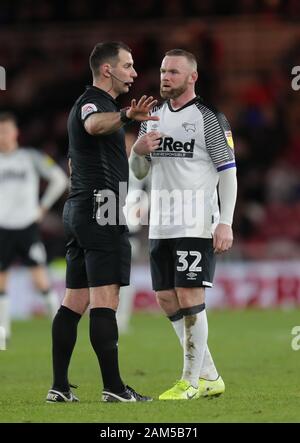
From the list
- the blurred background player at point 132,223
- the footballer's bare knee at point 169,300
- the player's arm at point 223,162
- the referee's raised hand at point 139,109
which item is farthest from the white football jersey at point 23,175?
the referee's raised hand at point 139,109

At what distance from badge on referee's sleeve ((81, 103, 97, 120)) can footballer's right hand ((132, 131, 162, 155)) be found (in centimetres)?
51

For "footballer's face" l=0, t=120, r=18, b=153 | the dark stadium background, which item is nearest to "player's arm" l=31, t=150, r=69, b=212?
"footballer's face" l=0, t=120, r=18, b=153

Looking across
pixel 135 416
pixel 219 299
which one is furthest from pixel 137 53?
pixel 135 416

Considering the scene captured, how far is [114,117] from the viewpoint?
742 centimetres

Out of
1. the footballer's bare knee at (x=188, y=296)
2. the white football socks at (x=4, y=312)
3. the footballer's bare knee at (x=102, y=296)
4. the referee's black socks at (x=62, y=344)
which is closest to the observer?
the footballer's bare knee at (x=102, y=296)

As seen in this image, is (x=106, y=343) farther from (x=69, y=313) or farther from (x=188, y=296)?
(x=188, y=296)

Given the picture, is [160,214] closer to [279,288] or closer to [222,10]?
[279,288]

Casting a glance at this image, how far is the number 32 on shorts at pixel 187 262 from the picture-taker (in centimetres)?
795

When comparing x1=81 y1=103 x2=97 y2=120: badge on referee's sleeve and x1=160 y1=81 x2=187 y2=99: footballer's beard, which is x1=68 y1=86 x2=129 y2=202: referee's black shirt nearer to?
x1=81 y1=103 x2=97 y2=120: badge on referee's sleeve

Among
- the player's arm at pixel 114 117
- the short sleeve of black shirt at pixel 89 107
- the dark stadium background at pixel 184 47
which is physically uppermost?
the dark stadium background at pixel 184 47

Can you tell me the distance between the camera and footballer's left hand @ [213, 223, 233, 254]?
25.6ft

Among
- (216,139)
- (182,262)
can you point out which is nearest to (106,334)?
(182,262)

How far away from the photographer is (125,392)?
7691mm

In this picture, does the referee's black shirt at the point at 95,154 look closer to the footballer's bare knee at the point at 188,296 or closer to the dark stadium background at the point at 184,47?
the footballer's bare knee at the point at 188,296
